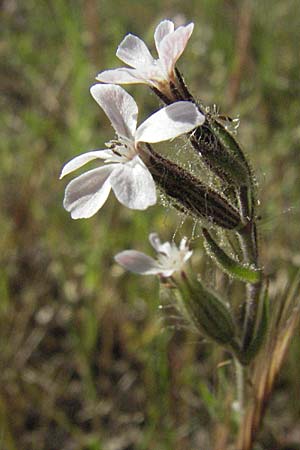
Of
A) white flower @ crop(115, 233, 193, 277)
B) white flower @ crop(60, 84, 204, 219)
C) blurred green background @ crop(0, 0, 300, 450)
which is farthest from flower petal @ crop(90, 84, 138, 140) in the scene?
blurred green background @ crop(0, 0, 300, 450)

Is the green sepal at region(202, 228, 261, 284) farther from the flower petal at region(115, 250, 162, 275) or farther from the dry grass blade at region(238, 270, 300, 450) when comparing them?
the flower petal at region(115, 250, 162, 275)

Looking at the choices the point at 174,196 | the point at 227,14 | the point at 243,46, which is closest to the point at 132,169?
the point at 174,196

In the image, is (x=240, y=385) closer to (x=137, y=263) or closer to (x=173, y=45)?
(x=137, y=263)

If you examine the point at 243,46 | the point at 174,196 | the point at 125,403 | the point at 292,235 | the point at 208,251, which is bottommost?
the point at 125,403

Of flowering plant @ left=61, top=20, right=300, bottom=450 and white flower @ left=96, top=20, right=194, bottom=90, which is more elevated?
white flower @ left=96, top=20, right=194, bottom=90

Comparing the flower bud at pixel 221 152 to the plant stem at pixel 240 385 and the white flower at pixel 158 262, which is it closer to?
the white flower at pixel 158 262

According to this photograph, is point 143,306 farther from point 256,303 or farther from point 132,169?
point 132,169
